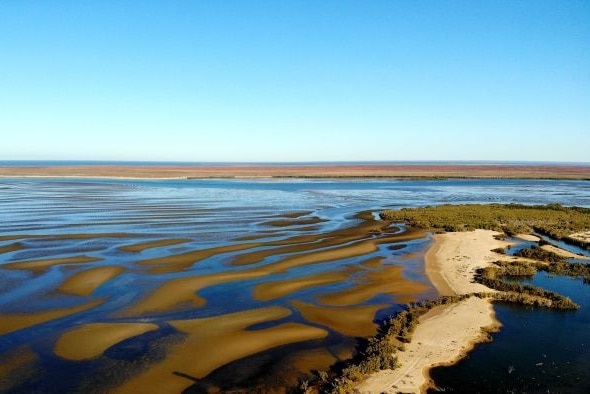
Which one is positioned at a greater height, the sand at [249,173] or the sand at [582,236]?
the sand at [249,173]

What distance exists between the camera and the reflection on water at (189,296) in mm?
11125

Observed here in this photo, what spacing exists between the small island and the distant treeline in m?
0.08

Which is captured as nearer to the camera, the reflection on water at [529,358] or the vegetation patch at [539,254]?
the reflection on water at [529,358]

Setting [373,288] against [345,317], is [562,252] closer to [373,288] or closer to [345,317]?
[373,288]

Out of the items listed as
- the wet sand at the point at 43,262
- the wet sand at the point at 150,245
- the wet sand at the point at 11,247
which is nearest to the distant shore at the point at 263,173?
the wet sand at the point at 150,245

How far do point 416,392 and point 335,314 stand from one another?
5.34 metres

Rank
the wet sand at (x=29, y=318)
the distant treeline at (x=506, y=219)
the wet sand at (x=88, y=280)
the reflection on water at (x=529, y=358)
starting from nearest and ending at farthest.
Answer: the reflection on water at (x=529, y=358) < the wet sand at (x=29, y=318) < the wet sand at (x=88, y=280) < the distant treeline at (x=506, y=219)

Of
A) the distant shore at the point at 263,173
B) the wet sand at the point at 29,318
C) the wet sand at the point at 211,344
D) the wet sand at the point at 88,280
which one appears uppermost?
the distant shore at the point at 263,173

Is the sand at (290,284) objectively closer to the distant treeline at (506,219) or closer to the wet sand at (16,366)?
the wet sand at (16,366)

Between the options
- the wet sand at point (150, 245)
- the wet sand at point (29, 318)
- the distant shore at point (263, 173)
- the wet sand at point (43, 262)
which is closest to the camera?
the wet sand at point (29, 318)

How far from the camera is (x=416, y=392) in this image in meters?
9.77

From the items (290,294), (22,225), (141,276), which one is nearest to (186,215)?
(22,225)

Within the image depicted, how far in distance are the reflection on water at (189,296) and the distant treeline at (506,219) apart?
363 cm

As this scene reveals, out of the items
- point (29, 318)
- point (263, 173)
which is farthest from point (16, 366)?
point (263, 173)
